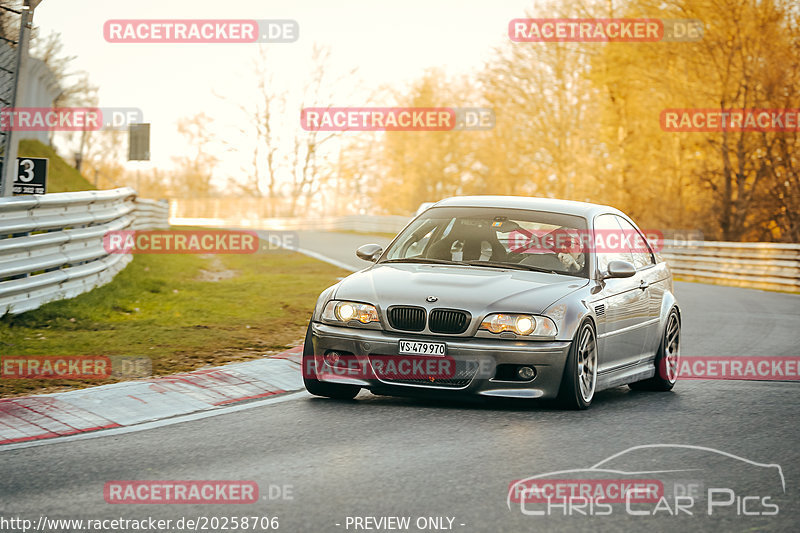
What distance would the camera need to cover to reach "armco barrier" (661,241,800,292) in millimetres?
27594

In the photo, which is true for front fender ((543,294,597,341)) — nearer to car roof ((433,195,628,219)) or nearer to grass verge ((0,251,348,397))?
car roof ((433,195,628,219))

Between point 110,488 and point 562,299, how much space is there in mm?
3729

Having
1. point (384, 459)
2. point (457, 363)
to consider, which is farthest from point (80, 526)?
point (457, 363)

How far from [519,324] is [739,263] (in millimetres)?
23168

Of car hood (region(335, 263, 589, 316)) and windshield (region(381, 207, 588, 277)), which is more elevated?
windshield (region(381, 207, 588, 277))

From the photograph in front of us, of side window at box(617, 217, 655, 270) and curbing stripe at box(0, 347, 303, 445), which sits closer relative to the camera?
curbing stripe at box(0, 347, 303, 445)

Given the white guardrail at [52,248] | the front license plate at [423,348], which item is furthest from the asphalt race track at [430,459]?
the white guardrail at [52,248]

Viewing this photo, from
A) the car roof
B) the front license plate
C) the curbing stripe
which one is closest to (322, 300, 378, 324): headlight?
the front license plate

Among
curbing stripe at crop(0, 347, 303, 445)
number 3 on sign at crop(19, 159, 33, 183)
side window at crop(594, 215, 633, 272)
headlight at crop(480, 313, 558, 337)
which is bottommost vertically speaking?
curbing stripe at crop(0, 347, 303, 445)

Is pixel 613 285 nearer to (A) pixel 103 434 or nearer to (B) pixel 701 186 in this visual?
(A) pixel 103 434

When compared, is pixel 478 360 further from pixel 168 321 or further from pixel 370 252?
pixel 168 321

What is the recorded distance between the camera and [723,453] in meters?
6.72

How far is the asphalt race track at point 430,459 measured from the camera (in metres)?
5.16

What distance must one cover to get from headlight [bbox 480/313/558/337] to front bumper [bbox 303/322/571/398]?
0.07m
